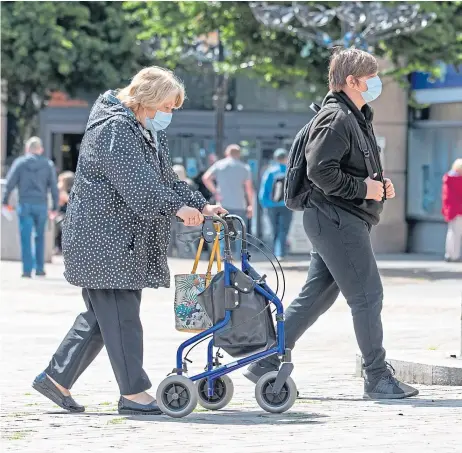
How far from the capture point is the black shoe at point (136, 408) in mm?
7031

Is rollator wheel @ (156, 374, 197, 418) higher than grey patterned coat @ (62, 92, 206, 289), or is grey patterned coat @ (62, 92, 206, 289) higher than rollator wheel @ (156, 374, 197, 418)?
grey patterned coat @ (62, 92, 206, 289)

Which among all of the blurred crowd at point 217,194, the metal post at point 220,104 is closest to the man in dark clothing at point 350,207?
the blurred crowd at point 217,194

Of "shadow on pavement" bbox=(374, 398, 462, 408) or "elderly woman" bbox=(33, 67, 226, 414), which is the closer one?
"elderly woman" bbox=(33, 67, 226, 414)

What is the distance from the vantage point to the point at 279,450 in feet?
19.5

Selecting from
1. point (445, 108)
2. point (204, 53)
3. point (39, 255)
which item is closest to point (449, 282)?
point (39, 255)

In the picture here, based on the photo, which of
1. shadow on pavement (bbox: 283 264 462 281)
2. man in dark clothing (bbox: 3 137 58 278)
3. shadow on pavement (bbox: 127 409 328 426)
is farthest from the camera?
shadow on pavement (bbox: 283 264 462 281)

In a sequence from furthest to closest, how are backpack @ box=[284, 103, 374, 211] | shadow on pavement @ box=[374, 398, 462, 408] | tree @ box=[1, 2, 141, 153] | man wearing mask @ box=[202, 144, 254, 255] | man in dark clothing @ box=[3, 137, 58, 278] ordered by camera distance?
tree @ box=[1, 2, 141, 153] → man wearing mask @ box=[202, 144, 254, 255] → man in dark clothing @ box=[3, 137, 58, 278] → backpack @ box=[284, 103, 374, 211] → shadow on pavement @ box=[374, 398, 462, 408]

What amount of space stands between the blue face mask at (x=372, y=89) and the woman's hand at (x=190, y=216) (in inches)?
54.7

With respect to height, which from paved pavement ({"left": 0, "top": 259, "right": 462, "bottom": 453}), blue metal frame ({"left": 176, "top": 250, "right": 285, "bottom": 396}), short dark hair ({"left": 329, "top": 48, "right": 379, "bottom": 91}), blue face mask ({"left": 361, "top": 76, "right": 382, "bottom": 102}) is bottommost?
paved pavement ({"left": 0, "top": 259, "right": 462, "bottom": 453})

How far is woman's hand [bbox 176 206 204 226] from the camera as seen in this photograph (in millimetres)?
6773

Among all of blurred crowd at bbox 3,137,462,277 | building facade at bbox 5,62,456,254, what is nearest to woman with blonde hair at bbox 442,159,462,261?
blurred crowd at bbox 3,137,462,277

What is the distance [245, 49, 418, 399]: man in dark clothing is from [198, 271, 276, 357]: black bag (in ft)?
2.45

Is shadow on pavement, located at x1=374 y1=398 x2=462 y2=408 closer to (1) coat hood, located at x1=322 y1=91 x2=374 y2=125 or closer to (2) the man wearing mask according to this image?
(1) coat hood, located at x1=322 y1=91 x2=374 y2=125

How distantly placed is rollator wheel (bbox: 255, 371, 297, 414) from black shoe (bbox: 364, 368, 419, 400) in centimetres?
76
